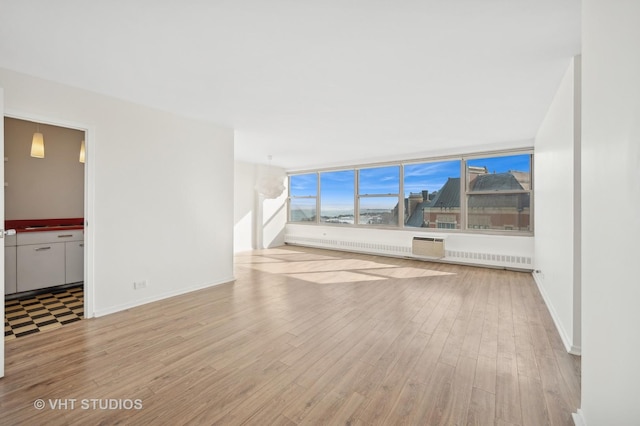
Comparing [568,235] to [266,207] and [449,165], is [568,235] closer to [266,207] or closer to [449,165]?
[449,165]

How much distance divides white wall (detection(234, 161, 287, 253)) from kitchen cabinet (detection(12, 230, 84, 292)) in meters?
→ 3.73

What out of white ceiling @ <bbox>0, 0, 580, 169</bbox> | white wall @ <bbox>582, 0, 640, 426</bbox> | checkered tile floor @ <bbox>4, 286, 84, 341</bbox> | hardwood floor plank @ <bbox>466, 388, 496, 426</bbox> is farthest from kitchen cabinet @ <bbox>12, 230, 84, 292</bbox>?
white wall @ <bbox>582, 0, 640, 426</bbox>

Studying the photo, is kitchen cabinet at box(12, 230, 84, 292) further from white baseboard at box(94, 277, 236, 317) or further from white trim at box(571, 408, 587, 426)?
white trim at box(571, 408, 587, 426)

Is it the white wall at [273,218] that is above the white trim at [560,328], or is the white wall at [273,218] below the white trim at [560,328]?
above

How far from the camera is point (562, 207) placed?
2736mm

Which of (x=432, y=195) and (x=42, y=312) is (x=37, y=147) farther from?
(x=432, y=195)

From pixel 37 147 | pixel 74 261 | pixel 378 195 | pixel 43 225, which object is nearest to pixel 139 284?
pixel 74 261

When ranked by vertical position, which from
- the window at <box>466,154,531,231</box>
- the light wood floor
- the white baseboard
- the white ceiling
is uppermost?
the white ceiling

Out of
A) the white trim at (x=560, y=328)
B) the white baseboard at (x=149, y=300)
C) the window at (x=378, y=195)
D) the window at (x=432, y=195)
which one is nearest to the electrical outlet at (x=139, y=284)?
the white baseboard at (x=149, y=300)

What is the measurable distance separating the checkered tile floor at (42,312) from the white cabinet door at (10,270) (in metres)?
0.18

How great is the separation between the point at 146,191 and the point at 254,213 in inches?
187

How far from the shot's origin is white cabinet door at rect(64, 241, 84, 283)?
3.99 m

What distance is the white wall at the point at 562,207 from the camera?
2354 millimetres

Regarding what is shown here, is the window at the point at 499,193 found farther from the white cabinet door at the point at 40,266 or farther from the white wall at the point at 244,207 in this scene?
the white cabinet door at the point at 40,266
